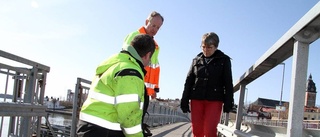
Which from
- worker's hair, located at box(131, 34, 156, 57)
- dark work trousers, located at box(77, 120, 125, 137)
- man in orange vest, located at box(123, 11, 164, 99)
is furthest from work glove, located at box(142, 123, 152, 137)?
man in orange vest, located at box(123, 11, 164, 99)

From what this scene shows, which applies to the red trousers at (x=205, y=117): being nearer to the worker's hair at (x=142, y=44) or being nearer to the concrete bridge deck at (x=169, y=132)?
the worker's hair at (x=142, y=44)

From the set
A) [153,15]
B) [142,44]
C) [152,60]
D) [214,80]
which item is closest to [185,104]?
[214,80]

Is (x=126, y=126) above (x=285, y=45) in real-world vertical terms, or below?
below

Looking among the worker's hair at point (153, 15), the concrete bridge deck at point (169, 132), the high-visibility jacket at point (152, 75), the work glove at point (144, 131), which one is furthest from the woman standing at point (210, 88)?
the concrete bridge deck at point (169, 132)

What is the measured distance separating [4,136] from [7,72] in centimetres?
107

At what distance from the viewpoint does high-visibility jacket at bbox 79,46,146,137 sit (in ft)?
8.96

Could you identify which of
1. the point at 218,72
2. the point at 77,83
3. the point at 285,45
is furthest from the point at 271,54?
the point at 77,83

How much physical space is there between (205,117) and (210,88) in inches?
15.3

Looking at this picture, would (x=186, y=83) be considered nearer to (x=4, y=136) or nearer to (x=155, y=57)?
(x=155, y=57)

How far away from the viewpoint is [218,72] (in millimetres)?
4816

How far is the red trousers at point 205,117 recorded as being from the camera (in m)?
4.72

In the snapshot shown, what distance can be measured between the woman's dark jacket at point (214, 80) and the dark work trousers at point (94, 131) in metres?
Answer: 2.12

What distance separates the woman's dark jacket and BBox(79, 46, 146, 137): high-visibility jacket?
2.00 m

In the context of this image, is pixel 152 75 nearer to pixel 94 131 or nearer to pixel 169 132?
pixel 94 131
